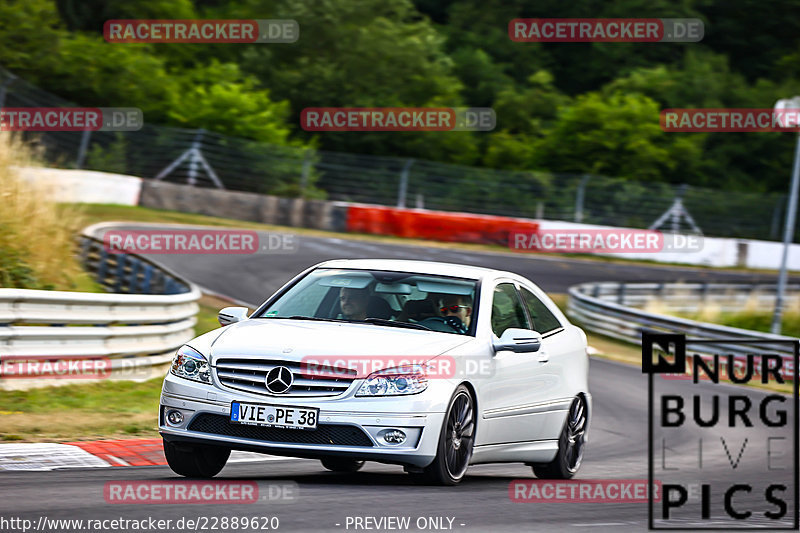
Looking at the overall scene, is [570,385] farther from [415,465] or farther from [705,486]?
[415,465]

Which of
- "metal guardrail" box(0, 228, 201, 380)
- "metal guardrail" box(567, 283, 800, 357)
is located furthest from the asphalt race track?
"metal guardrail" box(567, 283, 800, 357)

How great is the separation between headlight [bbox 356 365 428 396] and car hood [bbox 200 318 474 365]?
13 centimetres

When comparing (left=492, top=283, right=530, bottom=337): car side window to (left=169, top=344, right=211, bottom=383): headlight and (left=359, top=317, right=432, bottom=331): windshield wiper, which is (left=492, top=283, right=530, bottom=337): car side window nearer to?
(left=359, top=317, right=432, bottom=331): windshield wiper

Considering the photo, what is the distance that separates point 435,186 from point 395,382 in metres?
29.8

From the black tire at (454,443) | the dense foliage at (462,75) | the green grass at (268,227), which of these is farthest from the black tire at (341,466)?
the dense foliage at (462,75)

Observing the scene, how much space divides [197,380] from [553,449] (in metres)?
2.87

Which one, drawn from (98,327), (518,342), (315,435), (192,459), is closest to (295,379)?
(315,435)

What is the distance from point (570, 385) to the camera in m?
9.23

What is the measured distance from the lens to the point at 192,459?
24.8 feet

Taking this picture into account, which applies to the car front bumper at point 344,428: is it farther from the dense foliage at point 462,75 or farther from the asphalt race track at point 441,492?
the dense foliage at point 462,75

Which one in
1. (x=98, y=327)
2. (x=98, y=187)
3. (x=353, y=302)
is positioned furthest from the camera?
(x=98, y=187)

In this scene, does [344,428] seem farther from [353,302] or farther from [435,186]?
[435,186]

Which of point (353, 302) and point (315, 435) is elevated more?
point (353, 302)

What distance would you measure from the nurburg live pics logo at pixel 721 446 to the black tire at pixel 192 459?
2598 millimetres
